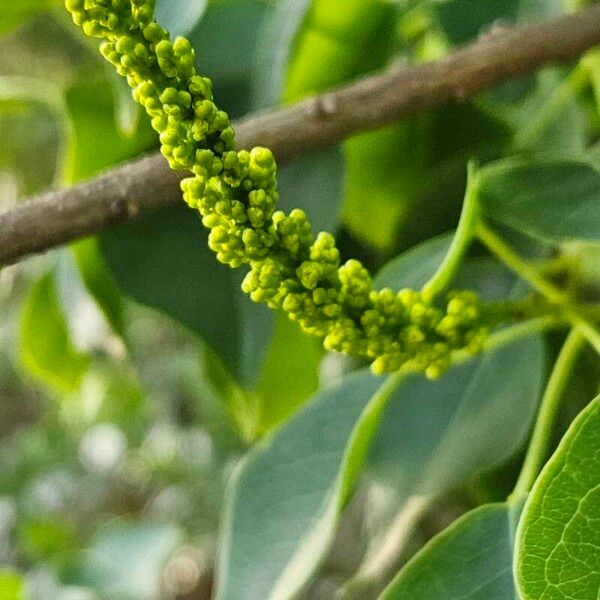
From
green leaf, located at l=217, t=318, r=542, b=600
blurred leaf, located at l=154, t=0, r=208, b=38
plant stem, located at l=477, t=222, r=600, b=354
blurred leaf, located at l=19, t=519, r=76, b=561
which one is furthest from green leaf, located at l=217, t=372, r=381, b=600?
blurred leaf, located at l=19, t=519, r=76, b=561

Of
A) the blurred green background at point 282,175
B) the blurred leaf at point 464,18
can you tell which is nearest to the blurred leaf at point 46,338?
the blurred green background at point 282,175

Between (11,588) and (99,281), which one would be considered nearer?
(99,281)

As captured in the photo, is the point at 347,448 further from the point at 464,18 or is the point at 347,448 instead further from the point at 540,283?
the point at 464,18

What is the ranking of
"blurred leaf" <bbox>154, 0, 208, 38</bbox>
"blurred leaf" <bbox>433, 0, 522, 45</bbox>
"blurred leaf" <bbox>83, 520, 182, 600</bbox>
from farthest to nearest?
"blurred leaf" <bbox>83, 520, 182, 600</bbox> < "blurred leaf" <bbox>433, 0, 522, 45</bbox> < "blurred leaf" <bbox>154, 0, 208, 38</bbox>

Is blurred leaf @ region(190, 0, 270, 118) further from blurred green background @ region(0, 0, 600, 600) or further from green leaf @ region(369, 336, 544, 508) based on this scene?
green leaf @ region(369, 336, 544, 508)

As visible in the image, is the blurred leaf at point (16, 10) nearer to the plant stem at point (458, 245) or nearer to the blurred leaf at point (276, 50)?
the blurred leaf at point (276, 50)

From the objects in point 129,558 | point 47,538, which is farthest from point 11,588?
point 47,538

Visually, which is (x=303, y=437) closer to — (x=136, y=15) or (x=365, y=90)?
(x=365, y=90)
